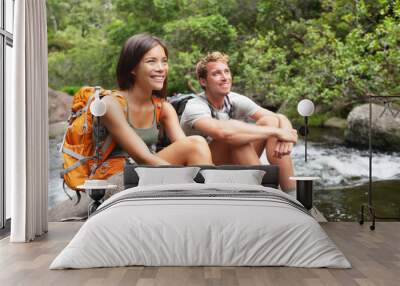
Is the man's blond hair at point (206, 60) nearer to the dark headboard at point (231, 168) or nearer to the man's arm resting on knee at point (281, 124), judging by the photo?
the man's arm resting on knee at point (281, 124)

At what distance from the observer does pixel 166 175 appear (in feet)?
20.5

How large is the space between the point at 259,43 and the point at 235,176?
1874 millimetres

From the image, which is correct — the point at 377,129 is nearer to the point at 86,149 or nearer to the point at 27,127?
the point at 86,149

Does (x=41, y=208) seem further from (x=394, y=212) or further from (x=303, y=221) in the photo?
(x=394, y=212)

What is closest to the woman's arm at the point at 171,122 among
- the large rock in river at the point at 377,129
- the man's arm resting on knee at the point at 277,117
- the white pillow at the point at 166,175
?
the white pillow at the point at 166,175

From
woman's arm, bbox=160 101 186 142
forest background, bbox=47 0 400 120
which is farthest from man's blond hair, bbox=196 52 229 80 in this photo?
woman's arm, bbox=160 101 186 142

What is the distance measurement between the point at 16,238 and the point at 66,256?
1.52 m

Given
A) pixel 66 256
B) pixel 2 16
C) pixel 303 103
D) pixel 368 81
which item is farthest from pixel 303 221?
pixel 2 16

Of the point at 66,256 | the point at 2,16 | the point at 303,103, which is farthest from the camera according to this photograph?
the point at 303,103

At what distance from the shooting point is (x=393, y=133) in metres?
7.00

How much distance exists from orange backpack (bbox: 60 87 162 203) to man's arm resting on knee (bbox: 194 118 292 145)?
58 cm

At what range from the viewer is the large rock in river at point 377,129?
7.00 metres

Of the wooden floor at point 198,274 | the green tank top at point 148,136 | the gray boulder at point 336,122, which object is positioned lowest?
the wooden floor at point 198,274

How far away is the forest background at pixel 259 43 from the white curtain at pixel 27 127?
1.14m
